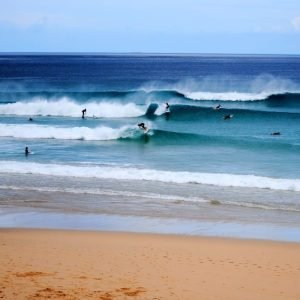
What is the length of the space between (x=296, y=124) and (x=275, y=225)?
17.0 meters

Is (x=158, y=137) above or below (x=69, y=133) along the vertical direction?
below

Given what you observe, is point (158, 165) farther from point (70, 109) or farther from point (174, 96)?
point (174, 96)

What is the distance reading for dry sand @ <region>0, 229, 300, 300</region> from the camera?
7.40m

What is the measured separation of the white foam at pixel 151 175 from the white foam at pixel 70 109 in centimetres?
1521

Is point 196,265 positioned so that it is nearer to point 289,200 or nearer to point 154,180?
point 289,200

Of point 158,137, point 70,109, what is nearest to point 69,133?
point 158,137

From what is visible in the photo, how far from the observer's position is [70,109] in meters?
34.5

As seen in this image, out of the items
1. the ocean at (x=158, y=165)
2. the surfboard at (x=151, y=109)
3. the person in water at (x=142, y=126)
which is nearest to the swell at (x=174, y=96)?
the ocean at (x=158, y=165)

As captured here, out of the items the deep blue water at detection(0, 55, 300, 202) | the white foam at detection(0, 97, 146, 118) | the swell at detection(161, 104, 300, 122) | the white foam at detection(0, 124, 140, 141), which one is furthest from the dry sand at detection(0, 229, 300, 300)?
the white foam at detection(0, 97, 146, 118)

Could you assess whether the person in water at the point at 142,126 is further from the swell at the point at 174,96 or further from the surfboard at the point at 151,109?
the swell at the point at 174,96

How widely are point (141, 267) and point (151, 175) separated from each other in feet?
26.0

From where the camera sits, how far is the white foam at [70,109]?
3308 centimetres

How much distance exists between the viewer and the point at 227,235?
10680mm

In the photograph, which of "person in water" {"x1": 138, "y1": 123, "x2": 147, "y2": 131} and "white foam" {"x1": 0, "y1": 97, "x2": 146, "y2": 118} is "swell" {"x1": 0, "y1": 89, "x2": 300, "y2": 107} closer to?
"white foam" {"x1": 0, "y1": 97, "x2": 146, "y2": 118}
